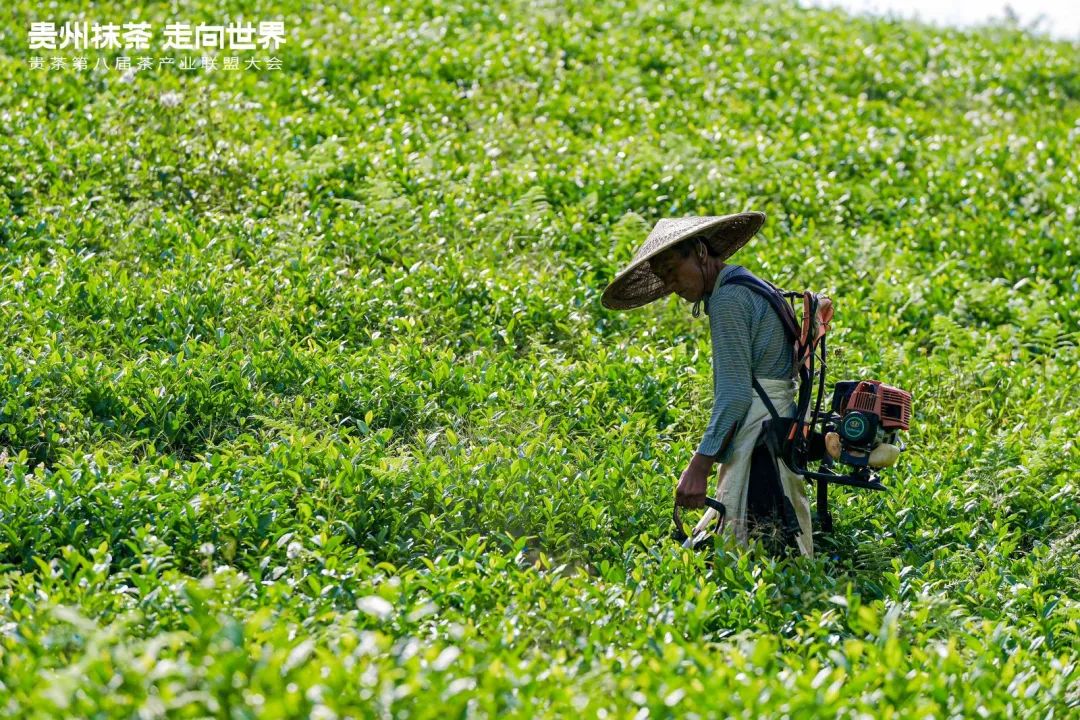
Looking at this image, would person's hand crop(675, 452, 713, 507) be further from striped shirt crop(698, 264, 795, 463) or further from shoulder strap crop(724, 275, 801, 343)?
shoulder strap crop(724, 275, 801, 343)

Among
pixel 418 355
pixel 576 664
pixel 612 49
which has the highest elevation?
pixel 612 49

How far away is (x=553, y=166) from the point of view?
11.4m

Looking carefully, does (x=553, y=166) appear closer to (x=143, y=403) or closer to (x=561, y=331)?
(x=561, y=331)

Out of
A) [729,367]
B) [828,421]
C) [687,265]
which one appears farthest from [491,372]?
[828,421]

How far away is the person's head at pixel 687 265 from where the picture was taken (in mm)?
5836

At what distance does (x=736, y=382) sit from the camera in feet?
18.6

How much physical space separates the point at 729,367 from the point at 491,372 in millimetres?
2446

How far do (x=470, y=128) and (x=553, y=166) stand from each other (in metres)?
1.49

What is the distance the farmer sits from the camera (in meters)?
5.68

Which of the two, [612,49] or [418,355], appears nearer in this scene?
[418,355]

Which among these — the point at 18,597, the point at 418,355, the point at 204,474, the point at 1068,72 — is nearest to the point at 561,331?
the point at 418,355

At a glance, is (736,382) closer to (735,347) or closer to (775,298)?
(735,347)

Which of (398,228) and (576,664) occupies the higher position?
(398,228)

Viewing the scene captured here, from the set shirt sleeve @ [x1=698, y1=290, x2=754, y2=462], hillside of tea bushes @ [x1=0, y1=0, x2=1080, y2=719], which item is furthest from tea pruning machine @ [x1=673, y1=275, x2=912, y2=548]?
hillside of tea bushes @ [x1=0, y1=0, x2=1080, y2=719]
